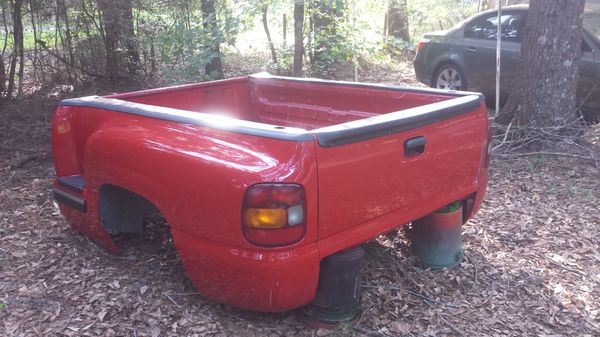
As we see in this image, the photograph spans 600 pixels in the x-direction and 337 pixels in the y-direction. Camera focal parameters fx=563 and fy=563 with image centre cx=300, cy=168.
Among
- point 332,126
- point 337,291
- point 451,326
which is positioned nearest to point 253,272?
point 337,291

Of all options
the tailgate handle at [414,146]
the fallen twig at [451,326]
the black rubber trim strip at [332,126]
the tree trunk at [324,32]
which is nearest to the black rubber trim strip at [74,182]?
the black rubber trim strip at [332,126]

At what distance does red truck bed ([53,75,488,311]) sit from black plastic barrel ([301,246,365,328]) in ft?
0.37

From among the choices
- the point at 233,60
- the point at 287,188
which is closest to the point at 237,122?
the point at 287,188

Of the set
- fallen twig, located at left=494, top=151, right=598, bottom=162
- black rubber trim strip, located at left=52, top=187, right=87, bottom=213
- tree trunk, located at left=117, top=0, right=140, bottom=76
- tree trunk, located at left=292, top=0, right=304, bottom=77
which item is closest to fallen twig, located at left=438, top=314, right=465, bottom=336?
black rubber trim strip, located at left=52, top=187, right=87, bottom=213

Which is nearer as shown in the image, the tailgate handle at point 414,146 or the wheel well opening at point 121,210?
the tailgate handle at point 414,146

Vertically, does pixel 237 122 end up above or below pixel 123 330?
above

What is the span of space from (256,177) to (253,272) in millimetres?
461

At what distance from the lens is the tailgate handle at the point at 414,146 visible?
306 cm

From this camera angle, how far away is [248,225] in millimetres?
2615

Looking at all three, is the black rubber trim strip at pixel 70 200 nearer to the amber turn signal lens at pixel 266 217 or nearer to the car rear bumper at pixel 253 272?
the car rear bumper at pixel 253 272

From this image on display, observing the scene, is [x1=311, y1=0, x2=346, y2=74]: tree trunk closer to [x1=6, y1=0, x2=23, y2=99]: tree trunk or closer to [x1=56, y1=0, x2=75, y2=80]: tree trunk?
[x1=56, y1=0, x2=75, y2=80]: tree trunk

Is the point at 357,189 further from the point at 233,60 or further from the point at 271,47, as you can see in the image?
the point at 233,60

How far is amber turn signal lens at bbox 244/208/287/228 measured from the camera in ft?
8.46

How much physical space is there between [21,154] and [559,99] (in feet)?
20.1
